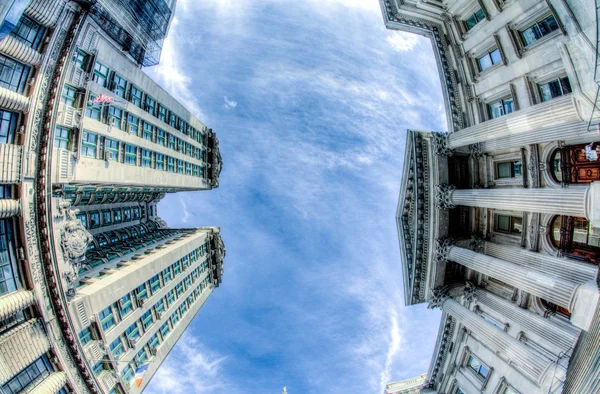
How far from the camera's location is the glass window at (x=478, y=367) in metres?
29.3


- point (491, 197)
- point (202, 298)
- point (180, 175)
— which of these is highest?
point (180, 175)

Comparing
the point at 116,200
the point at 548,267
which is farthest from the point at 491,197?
the point at 116,200

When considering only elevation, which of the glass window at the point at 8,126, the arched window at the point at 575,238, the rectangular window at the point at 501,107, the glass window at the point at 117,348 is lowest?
the glass window at the point at 117,348

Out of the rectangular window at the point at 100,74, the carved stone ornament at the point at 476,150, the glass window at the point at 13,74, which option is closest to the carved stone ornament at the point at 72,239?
the glass window at the point at 13,74

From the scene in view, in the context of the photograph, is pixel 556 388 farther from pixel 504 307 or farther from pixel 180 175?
pixel 180 175

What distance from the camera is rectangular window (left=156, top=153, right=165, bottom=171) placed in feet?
173

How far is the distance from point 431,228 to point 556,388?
15.9 metres

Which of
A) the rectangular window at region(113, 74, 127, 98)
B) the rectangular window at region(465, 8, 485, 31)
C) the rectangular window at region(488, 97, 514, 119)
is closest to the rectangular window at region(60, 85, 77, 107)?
the rectangular window at region(113, 74, 127, 98)

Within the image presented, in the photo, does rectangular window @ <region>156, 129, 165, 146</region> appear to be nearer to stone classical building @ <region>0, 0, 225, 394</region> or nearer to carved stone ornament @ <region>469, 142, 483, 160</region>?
stone classical building @ <region>0, 0, 225, 394</region>

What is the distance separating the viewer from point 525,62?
24.2m

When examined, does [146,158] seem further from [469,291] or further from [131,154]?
[469,291]

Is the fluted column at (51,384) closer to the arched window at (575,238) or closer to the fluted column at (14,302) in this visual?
the fluted column at (14,302)

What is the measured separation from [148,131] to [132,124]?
4971 millimetres

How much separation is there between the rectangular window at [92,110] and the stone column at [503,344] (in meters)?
41.0
